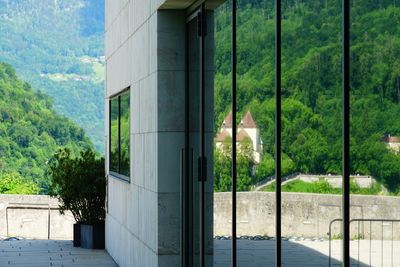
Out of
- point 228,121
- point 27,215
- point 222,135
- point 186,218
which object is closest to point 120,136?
point 186,218

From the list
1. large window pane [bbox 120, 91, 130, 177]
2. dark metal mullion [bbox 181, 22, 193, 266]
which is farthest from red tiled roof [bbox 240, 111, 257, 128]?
large window pane [bbox 120, 91, 130, 177]

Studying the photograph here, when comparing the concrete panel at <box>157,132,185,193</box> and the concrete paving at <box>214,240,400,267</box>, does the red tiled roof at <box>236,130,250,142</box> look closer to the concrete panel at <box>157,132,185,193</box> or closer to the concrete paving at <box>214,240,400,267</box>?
the concrete paving at <box>214,240,400,267</box>

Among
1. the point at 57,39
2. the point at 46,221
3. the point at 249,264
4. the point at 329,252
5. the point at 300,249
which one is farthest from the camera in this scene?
the point at 57,39

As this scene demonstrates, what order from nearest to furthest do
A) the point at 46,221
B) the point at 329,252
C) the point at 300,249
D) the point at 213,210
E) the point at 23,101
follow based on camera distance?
the point at 329,252, the point at 300,249, the point at 213,210, the point at 46,221, the point at 23,101

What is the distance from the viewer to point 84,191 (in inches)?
595

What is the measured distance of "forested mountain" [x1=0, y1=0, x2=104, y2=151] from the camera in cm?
9292

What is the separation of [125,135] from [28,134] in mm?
52678

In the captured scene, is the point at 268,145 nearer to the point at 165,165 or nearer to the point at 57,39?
the point at 165,165

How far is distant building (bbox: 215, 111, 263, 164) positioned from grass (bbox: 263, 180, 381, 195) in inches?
12.3

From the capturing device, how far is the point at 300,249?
16.8 feet

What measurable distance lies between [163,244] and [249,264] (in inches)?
98.1

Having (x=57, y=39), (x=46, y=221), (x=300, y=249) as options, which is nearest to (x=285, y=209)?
(x=300, y=249)

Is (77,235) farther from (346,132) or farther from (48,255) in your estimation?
(346,132)

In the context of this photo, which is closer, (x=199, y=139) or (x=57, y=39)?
(x=199, y=139)
